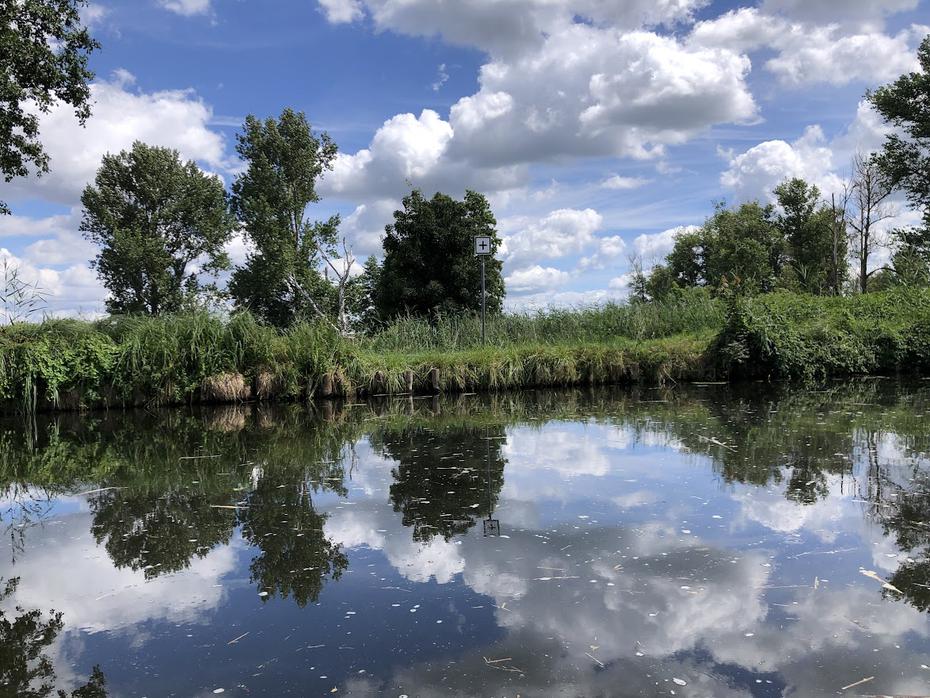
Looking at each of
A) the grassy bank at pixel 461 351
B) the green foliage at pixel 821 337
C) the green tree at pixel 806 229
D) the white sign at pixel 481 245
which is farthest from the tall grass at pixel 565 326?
the green tree at pixel 806 229

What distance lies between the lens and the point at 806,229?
37.8 meters

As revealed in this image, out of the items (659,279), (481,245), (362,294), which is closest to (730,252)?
(659,279)

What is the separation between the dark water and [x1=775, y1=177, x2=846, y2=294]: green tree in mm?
33530

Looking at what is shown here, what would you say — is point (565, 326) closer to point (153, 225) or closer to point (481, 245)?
point (481, 245)

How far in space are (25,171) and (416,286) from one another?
36.4 ft

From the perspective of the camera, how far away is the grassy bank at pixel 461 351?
1133 centimetres

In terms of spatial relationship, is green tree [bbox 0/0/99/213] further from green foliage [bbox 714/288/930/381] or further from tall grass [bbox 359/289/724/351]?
green foliage [bbox 714/288/930/381]

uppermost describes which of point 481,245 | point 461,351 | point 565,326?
point 481,245

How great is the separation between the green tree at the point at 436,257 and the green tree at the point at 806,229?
22082 millimetres

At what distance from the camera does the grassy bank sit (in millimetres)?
11328

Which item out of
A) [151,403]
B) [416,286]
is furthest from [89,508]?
[416,286]

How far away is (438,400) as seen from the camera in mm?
11781

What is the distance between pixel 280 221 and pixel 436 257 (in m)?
8.97

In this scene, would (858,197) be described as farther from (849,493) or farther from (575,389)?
(849,493)
